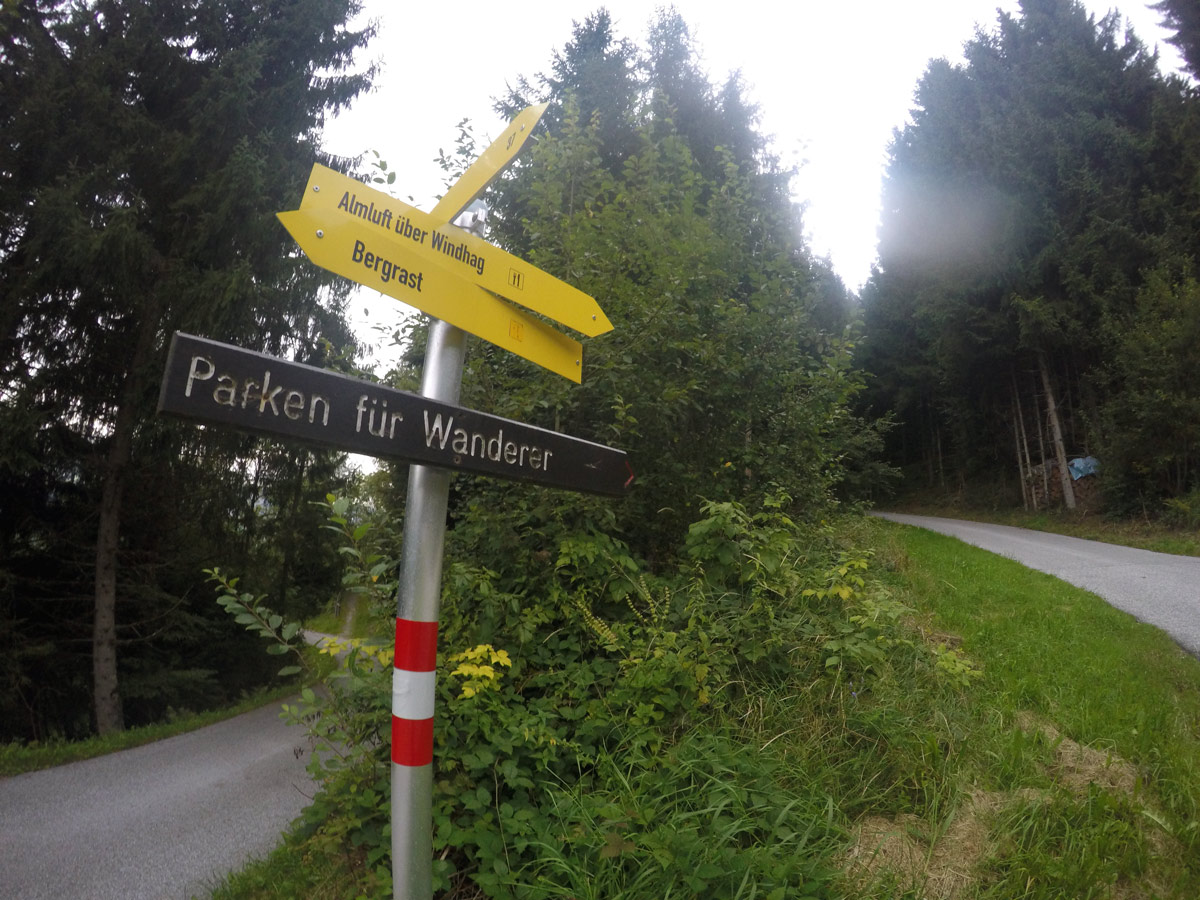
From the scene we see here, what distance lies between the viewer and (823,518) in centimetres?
651

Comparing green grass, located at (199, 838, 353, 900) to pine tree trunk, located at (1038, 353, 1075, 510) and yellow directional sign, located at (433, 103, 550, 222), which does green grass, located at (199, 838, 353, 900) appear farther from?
pine tree trunk, located at (1038, 353, 1075, 510)

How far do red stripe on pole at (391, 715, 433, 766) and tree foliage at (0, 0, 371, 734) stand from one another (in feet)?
26.5

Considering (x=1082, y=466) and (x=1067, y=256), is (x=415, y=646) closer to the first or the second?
(x=1067, y=256)

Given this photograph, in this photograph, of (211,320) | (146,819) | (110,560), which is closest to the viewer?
(146,819)

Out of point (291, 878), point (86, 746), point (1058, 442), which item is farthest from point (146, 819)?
point (1058, 442)

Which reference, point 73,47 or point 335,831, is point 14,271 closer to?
point 73,47

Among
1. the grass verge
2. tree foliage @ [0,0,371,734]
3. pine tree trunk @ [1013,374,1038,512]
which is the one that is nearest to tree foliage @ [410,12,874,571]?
the grass verge

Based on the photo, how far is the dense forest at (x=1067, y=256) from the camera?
626 inches

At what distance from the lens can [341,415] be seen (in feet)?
5.48

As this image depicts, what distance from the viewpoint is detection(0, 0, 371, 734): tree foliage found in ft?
27.9

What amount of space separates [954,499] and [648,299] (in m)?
25.6

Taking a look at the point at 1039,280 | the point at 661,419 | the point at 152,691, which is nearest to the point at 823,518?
the point at 661,419

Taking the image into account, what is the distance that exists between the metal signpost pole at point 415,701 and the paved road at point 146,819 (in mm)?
2113

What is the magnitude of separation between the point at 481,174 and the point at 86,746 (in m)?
8.23
